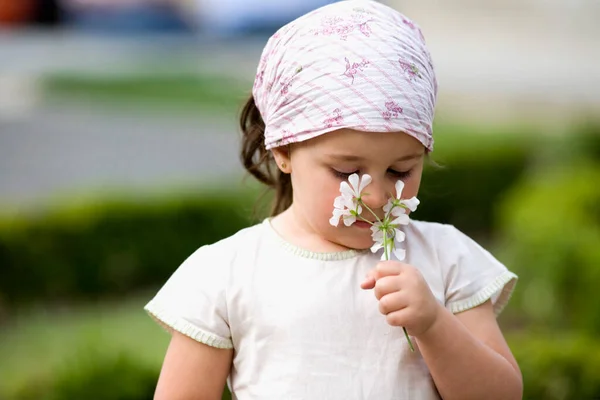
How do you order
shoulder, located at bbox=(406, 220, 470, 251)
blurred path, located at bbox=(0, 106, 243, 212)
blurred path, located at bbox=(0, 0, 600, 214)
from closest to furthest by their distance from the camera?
shoulder, located at bbox=(406, 220, 470, 251), blurred path, located at bbox=(0, 106, 243, 212), blurred path, located at bbox=(0, 0, 600, 214)

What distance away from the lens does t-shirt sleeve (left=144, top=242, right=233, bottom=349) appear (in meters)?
2.47

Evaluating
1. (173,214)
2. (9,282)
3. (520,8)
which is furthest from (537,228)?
(520,8)

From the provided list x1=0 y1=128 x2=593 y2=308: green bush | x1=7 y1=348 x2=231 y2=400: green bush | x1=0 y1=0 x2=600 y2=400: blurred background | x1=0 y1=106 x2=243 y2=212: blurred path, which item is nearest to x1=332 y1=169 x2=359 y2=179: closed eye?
x1=0 y1=0 x2=600 y2=400: blurred background

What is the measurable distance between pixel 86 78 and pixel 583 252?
51.7 ft

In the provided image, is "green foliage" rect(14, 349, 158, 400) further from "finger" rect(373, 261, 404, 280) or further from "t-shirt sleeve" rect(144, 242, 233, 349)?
"finger" rect(373, 261, 404, 280)

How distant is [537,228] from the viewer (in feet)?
17.8

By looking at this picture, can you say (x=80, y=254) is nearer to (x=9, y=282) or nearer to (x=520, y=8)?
(x=9, y=282)

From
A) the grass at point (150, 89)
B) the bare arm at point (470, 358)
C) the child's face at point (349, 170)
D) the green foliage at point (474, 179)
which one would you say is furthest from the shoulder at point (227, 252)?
the grass at point (150, 89)

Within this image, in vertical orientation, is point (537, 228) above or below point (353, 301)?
below

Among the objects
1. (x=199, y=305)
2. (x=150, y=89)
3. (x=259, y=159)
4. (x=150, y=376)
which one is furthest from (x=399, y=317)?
(x=150, y=89)

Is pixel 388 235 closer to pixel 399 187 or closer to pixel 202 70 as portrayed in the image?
pixel 399 187

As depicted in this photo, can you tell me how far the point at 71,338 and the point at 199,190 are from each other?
5.71ft

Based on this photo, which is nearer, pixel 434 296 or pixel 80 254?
pixel 434 296

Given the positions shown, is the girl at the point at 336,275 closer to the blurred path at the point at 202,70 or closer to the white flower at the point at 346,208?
the white flower at the point at 346,208
